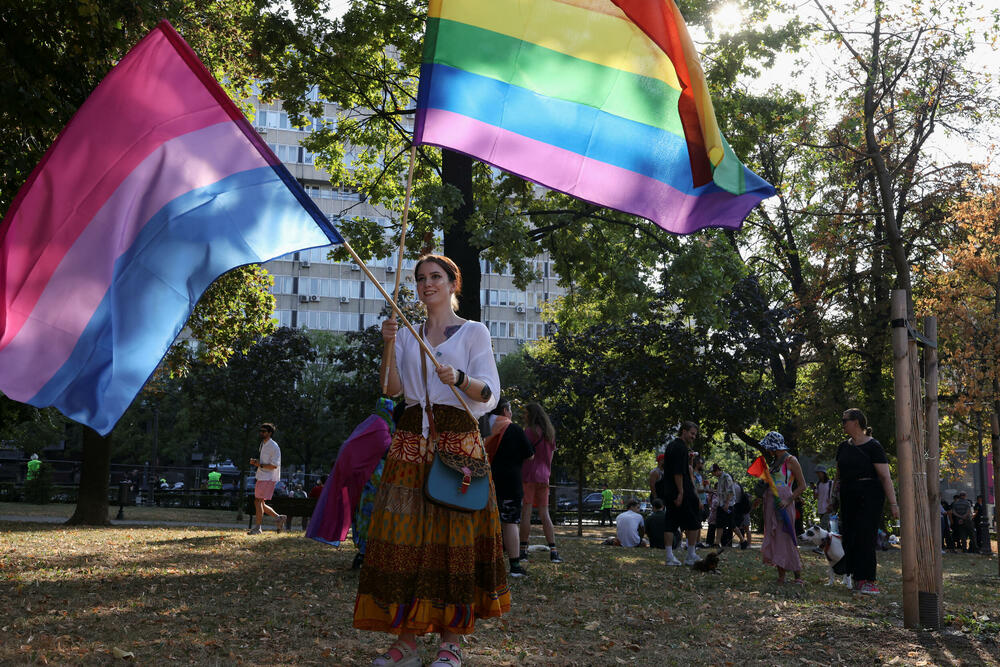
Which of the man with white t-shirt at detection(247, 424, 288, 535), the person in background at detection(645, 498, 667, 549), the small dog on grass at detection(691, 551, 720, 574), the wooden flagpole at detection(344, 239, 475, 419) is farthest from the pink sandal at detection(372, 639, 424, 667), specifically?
the person in background at detection(645, 498, 667, 549)

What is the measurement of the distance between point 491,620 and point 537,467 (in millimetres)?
5803

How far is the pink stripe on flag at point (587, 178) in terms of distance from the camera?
19.2 ft

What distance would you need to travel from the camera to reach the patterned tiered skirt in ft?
16.0

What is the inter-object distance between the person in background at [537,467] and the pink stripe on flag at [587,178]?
720 cm

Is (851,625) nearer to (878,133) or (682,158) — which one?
(682,158)

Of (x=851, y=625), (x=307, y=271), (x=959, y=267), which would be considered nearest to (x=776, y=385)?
(x=959, y=267)

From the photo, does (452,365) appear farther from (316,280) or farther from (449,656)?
(316,280)

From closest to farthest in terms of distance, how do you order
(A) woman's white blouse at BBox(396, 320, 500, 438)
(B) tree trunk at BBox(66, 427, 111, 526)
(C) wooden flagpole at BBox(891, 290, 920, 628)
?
(A) woman's white blouse at BBox(396, 320, 500, 438), (C) wooden flagpole at BBox(891, 290, 920, 628), (B) tree trunk at BBox(66, 427, 111, 526)

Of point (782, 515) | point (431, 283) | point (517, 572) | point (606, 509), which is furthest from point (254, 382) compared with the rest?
point (431, 283)

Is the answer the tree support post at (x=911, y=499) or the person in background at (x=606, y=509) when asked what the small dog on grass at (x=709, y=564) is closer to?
the tree support post at (x=911, y=499)

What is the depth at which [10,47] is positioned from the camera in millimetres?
9602

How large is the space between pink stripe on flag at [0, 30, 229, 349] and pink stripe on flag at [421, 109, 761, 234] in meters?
1.43

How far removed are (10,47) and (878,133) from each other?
2350 cm

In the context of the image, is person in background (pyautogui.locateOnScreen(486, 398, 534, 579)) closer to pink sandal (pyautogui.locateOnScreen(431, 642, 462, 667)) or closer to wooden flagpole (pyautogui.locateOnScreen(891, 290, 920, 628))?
wooden flagpole (pyautogui.locateOnScreen(891, 290, 920, 628))
